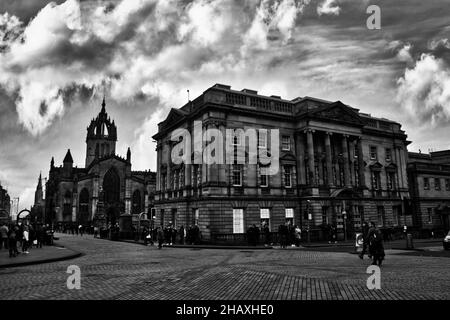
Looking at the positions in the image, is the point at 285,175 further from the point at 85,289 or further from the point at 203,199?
the point at 85,289

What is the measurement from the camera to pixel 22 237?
74.0 feet

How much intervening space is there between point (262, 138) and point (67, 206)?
62727 mm

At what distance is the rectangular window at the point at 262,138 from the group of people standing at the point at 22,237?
2135 centimetres

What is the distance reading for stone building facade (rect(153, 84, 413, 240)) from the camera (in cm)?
3434

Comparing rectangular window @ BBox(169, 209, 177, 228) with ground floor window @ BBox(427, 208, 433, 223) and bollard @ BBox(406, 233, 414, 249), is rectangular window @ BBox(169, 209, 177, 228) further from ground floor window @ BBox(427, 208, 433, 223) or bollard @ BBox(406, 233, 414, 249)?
ground floor window @ BBox(427, 208, 433, 223)

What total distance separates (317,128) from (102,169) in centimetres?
5848

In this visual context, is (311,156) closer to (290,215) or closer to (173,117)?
(290,215)

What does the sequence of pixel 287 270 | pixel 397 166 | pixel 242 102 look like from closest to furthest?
pixel 287 270 → pixel 242 102 → pixel 397 166

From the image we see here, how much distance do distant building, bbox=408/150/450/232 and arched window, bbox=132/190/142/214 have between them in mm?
58424

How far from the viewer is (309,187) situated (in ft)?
122

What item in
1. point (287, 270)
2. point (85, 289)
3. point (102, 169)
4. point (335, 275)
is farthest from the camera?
point (102, 169)

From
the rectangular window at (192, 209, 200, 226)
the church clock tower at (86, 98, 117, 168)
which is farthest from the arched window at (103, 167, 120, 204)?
the rectangular window at (192, 209, 200, 226)

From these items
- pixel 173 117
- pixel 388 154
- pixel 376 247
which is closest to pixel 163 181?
pixel 173 117
